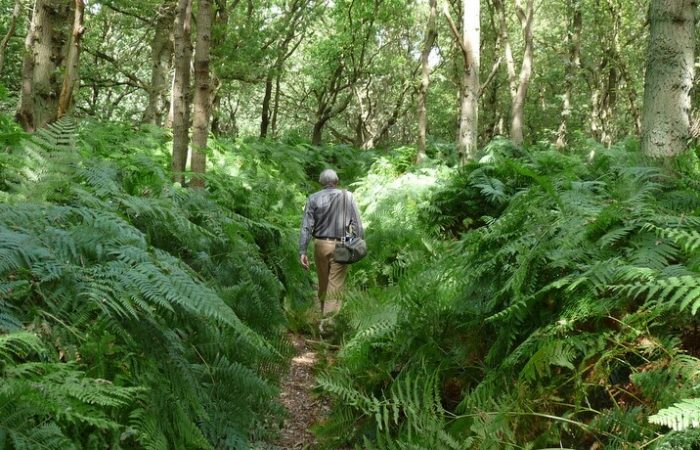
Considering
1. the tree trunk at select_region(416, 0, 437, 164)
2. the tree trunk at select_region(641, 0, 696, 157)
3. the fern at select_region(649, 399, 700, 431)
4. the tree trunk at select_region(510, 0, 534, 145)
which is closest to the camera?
the fern at select_region(649, 399, 700, 431)

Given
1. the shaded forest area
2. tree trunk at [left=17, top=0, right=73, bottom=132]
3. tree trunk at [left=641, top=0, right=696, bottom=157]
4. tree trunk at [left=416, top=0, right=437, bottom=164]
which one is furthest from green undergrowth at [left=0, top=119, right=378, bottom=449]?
tree trunk at [left=416, top=0, right=437, bottom=164]

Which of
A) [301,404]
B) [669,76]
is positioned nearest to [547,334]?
[301,404]

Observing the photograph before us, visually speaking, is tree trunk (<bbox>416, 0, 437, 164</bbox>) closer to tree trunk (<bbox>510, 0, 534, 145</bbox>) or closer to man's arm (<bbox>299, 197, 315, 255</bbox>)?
tree trunk (<bbox>510, 0, 534, 145</bbox>)

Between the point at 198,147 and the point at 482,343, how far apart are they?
428 cm

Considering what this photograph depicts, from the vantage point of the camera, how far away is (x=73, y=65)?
6230 millimetres

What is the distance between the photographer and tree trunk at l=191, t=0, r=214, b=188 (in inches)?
268

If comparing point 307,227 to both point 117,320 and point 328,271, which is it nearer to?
point 328,271

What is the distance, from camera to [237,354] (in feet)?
12.3

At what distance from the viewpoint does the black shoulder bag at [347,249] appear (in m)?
6.76

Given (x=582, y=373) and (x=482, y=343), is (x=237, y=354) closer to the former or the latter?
(x=482, y=343)

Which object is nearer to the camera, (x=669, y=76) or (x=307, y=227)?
(x=669, y=76)

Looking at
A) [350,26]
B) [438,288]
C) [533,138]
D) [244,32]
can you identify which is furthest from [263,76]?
[533,138]

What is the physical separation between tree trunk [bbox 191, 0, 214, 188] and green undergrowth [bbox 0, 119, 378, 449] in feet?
7.56

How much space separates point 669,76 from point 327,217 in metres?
3.76
